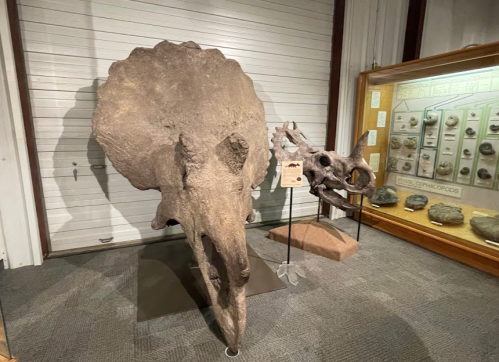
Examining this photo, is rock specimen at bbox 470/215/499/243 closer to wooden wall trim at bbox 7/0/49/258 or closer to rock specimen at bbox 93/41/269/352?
rock specimen at bbox 93/41/269/352

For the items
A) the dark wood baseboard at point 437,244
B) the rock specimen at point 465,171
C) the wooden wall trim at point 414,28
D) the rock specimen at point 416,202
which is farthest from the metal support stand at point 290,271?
the wooden wall trim at point 414,28

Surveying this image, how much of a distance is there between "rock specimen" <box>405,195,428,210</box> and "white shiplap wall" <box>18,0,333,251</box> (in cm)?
200

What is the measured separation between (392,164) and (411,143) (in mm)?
442

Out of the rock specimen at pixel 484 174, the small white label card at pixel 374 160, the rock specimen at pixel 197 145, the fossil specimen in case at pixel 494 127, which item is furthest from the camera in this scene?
the small white label card at pixel 374 160

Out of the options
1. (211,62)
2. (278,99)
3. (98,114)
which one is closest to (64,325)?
(98,114)

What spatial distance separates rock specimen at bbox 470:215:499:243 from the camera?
2.98m

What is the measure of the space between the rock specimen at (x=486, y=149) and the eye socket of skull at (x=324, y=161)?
2.22 m

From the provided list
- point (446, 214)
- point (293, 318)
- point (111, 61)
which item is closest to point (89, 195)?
point (111, 61)

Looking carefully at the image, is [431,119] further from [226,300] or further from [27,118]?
[27,118]

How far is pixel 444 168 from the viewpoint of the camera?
403 centimetres

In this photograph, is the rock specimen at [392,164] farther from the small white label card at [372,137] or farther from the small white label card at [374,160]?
the small white label card at [372,137]

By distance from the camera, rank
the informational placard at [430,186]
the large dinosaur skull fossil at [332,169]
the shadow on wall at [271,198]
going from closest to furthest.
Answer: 1. the large dinosaur skull fossil at [332,169]
2. the informational placard at [430,186]
3. the shadow on wall at [271,198]

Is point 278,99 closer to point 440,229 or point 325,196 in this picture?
point 325,196

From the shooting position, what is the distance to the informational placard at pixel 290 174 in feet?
8.86
